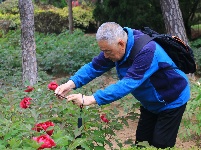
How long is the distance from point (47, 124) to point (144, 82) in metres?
0.84

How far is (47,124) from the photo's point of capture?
2.28m

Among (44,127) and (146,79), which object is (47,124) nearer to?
(44,127)

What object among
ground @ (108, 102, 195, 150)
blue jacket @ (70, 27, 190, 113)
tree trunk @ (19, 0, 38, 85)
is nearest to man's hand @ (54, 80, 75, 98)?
blue jacket @ (70, 27, 190, 113)

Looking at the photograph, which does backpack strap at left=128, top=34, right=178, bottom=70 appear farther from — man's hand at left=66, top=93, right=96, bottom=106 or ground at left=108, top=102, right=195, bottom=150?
ground at left=108, top=102, right=195, bottom=150

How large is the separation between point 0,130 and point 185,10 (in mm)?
11366

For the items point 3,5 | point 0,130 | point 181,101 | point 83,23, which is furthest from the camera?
point 3,5

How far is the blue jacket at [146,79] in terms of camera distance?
103 inches

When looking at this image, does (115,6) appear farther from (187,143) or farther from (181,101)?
(181,101)

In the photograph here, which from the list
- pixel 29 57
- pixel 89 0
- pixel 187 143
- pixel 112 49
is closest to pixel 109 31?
pixel 112 49

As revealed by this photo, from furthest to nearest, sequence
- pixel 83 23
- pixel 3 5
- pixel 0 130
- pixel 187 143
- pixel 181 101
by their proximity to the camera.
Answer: pixel 3 5
pixel 83 23
pixel 187 143
pixel 181 101
pixel 0 130

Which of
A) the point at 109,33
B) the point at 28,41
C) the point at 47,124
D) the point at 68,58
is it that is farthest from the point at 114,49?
the point at 68,58

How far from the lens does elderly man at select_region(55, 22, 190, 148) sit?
8.51 feet

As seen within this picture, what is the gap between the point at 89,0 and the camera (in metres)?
21.1


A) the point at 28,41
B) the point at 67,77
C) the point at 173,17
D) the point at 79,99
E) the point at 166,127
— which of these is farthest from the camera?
the point at 67,77
